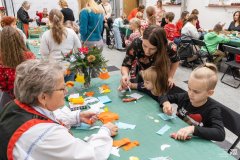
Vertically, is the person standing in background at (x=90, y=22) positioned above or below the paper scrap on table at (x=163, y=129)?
above

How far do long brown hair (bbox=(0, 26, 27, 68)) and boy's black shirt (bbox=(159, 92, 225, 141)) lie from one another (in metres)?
1.45

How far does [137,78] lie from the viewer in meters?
2.28

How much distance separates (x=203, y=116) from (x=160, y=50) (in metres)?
0.69

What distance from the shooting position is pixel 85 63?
1.99 meters

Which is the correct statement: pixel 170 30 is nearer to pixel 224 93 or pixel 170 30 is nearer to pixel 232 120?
pixel 224 93

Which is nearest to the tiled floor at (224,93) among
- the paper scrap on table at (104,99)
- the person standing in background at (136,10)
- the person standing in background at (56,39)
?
the paper scrap on table at (104,99)

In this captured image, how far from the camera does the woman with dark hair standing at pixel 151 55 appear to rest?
6.25ft

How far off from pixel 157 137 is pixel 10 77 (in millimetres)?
1570

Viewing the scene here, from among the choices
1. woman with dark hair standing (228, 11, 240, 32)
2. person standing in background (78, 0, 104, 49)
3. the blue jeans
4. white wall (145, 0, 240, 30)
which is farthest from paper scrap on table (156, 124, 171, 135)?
white wall (145, 0, 240, 30)

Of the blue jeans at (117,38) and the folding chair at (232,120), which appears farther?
the blue jeans at (117,38)

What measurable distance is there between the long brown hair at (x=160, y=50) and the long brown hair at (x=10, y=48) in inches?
49.3

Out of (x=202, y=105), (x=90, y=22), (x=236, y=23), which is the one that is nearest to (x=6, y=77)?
(x=202, y=105)

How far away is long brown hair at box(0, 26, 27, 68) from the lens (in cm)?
215

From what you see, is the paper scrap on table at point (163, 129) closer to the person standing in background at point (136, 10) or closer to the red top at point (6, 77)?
the red top at point (6, 77)
